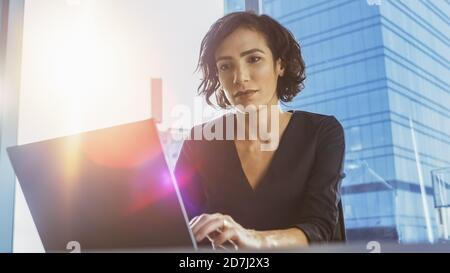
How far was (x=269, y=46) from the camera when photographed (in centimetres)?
120

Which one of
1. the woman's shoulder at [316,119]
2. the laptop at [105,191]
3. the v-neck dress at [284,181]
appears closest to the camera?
the laptop at [105,191]

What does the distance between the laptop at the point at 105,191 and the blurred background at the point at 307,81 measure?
27 centimetres

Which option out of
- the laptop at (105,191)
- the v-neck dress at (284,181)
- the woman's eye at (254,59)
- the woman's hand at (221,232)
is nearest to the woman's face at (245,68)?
the woman's eye at (254,59)

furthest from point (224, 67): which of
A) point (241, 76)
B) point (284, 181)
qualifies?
point (284, 181)

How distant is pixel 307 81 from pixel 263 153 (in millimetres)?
221

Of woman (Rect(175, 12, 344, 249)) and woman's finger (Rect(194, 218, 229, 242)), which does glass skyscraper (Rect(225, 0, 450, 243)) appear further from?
woman's finger (Rect(194, 218, 229, 242))

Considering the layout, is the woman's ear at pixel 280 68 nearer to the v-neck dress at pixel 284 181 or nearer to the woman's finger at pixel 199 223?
A: the v-neck dress at pixel 284 181

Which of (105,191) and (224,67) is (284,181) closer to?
(224,67)

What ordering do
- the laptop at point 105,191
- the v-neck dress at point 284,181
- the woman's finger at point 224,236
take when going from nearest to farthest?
the laptop at point 105,191 → the woman's finger at point 224,236 → the v-neck dress at point 284,181

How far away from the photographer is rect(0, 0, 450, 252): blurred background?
107 cm

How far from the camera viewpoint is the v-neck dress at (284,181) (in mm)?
1017

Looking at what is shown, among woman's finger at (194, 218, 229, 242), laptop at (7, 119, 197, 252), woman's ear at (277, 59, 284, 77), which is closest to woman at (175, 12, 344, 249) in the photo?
woman's ear at (277, 59, 284, 77)
